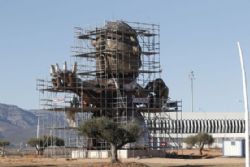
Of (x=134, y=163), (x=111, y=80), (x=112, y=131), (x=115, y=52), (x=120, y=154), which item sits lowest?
(x=120, y=154)

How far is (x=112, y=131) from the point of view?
65.6m

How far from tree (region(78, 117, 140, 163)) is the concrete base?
15752mm

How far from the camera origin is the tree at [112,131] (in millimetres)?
65812

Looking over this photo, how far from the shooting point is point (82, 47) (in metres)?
91.4

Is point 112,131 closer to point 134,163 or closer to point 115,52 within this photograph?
point 134,163

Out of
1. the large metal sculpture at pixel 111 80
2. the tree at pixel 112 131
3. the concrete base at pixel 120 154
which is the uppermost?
the large metal sculpture at pixel 111 80

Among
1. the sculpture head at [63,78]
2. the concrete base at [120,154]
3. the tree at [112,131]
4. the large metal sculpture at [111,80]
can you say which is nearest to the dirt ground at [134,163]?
the tree at [112,131]

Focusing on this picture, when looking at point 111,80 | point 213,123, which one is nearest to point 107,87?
point 111,80

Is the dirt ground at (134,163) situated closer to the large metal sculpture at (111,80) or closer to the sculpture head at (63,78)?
the large metal sculpture at (111,80)

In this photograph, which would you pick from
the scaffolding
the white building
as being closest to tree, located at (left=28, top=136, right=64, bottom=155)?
the scaffolding

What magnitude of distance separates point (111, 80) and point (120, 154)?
1140 centimetres

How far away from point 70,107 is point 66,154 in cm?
954

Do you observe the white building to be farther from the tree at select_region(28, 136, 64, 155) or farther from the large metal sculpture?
the large metal sculpture

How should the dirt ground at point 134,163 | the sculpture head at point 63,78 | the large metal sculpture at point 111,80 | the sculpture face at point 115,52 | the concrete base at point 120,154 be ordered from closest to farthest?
the dirt ground at point 134,163, the concrete base at point 120,154, the sculpture head at point 63,78, the large metal sculpture at point 111,80, the sculpture face at point 115,52
